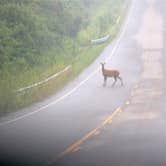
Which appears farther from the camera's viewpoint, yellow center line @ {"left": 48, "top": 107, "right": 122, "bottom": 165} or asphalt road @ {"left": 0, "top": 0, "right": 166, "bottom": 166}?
yellow center line @ {"left": 48, "top": 107, "right": 122, "bottom": 165}

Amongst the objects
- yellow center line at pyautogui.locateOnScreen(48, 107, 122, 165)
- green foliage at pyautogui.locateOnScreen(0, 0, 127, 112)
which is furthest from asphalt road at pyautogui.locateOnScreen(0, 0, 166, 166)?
green foliage at pyautogui.locateOnScreen(0, 0, 127, 112)

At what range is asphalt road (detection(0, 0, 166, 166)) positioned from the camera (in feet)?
55.9

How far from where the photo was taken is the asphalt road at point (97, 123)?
17047 mm

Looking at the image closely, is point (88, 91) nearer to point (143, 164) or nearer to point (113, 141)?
point (113, 141)

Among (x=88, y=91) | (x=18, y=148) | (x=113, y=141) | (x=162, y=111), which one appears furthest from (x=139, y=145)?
(x=88, y=91)

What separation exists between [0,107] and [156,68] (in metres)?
15.3

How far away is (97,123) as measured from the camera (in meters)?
22.9

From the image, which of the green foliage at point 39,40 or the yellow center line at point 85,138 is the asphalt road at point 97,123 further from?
the green foliage at point 39,40

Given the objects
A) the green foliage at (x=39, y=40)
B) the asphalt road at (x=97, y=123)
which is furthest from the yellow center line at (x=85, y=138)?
the green foliage at (x=39, y=40)

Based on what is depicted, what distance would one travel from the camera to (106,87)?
33.4 m

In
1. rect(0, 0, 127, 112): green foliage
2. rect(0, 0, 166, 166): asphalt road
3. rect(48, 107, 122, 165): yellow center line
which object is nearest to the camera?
rect(0, 0, 166, 166): asphalt road

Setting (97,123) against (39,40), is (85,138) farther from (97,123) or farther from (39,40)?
(39,40)

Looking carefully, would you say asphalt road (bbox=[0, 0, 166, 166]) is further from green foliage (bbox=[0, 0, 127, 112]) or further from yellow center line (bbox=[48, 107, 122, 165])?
green foliage (bbox=[0, 0, 127, 112])

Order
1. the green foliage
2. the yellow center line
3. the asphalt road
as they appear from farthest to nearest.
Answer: the green foliage
the yellow center line
the asphalt road
